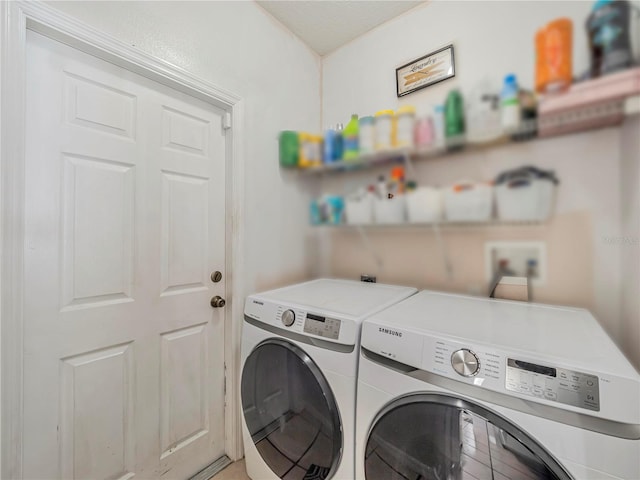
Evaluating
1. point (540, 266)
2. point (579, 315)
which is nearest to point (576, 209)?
point (540, 266)

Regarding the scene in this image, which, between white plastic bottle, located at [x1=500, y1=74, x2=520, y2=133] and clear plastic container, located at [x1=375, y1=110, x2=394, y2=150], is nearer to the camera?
white plastic bottle, located at [x1=500, y1=74, x2=520, y2=133]

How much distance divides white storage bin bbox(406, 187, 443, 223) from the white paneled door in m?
0.99

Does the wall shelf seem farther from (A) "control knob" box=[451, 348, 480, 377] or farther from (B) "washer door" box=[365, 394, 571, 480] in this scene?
(B) "washer door" box=[365, 394, 571, 480]

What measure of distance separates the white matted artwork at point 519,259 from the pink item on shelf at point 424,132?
0.34 m

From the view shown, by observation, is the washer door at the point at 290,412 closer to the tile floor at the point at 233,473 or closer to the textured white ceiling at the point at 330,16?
the tile floor at the point at 233,473

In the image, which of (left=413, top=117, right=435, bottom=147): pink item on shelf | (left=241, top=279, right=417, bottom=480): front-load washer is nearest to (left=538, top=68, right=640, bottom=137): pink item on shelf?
(left=413, top=117, right=435, bottom=147): pink item on shelf

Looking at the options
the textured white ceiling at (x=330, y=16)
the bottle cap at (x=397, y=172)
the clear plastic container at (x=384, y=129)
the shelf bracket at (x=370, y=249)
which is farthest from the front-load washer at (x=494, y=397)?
the textured white ceiling at (x=330, y=16)

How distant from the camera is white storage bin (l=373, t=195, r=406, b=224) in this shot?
860 millimetres

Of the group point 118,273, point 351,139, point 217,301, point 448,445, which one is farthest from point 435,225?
point 118,273

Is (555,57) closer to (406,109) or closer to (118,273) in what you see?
(406,109)

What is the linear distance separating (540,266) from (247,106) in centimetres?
143

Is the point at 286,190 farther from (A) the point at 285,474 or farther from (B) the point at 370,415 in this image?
(A) the point at 285,474

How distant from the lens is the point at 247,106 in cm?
139

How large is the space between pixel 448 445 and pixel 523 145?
78cm
